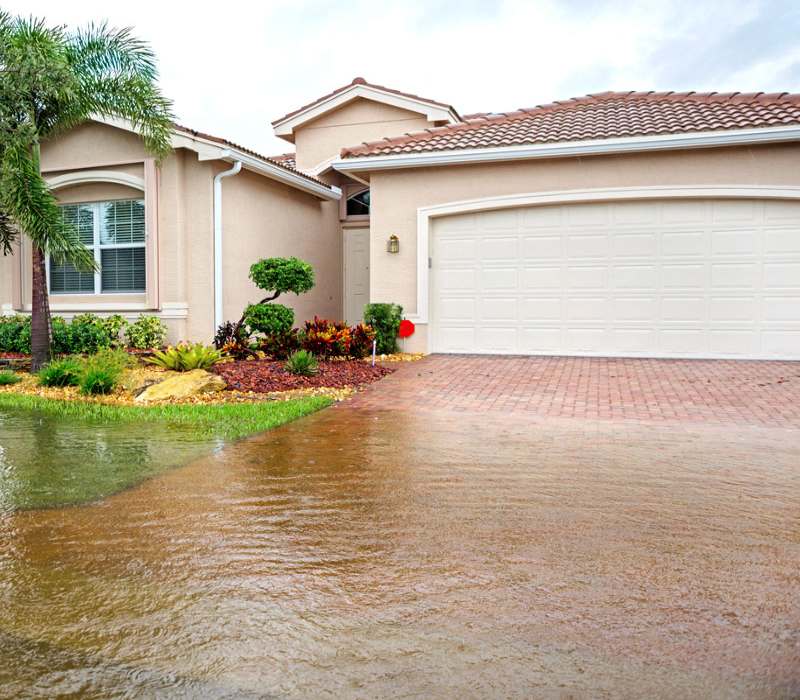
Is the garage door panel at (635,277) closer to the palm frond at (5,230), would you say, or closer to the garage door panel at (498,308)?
the garage door panel at (498,308)

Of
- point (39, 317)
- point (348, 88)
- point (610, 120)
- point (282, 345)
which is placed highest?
point (348, 88)

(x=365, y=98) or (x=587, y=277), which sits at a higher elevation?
(x=365, y=98)

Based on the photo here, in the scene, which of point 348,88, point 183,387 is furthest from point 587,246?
point 348,88

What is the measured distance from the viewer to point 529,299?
43.5ft

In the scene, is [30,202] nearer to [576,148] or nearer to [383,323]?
[383,323]

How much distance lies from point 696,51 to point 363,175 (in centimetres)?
1137

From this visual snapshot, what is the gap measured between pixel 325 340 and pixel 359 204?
7.11 meters

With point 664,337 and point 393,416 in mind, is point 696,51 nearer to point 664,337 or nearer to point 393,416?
point 664,337

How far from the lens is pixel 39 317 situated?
1156 centimetres

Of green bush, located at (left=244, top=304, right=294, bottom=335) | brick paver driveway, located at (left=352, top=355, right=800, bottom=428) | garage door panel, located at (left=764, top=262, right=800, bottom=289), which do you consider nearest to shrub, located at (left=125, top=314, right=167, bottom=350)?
green bush, located at (left=244, top=304, right=294, bottom=335)

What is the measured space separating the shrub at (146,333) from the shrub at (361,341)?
3.61 m

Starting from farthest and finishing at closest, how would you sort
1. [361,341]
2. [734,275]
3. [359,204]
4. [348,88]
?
[348,88], [359,204], [734,275], [361,341]

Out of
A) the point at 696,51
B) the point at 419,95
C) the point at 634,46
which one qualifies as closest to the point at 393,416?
the point at 419,95

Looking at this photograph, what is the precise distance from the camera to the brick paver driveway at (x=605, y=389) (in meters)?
8.14
